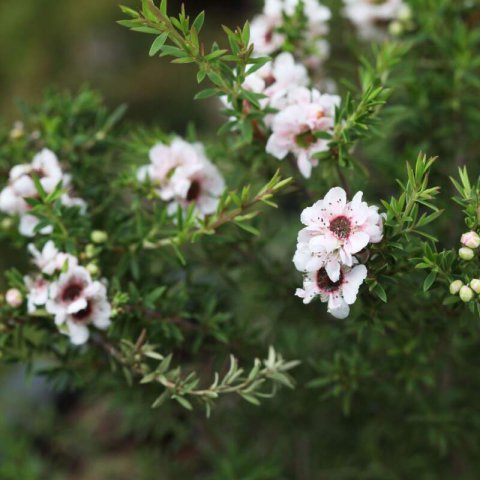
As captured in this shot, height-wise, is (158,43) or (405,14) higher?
(158,43)

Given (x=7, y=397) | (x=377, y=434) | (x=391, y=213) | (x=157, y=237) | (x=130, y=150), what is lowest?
(x=7, y=397)

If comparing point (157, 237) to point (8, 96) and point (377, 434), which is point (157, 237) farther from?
point (8, 96)

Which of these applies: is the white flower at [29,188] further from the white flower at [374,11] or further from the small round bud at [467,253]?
the white flower at [374,11]

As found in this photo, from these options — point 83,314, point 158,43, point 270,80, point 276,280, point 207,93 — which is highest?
point 158,43

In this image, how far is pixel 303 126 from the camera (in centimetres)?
148

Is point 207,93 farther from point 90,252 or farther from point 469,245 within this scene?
point 469,245

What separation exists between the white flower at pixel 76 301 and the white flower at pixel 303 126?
450 mm

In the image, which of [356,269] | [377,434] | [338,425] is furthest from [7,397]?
[356,269]

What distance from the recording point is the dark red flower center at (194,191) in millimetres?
1634

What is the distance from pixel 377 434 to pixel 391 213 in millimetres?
1042

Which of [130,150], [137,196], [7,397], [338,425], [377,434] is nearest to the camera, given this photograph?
[137,196]

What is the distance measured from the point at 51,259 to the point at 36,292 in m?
0.07

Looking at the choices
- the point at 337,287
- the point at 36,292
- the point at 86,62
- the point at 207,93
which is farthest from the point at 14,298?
the point at 86,62

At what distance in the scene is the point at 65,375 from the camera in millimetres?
1705
